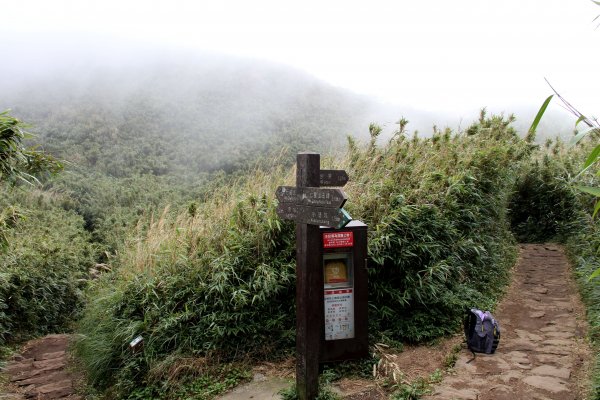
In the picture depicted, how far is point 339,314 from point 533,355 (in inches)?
71.8

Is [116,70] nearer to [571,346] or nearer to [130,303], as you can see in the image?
[130,303]

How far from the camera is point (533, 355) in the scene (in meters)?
4.13

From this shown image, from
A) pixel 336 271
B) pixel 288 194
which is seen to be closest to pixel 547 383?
pixel 336 271

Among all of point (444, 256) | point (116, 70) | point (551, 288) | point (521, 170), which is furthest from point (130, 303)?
point (116, 70)

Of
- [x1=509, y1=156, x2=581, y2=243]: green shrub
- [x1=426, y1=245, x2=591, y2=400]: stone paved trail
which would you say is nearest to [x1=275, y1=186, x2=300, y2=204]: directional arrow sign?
[x1=426, y1=245, x2=591, y2=400]: stone paved trail

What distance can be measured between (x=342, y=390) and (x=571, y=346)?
2284 millimetres

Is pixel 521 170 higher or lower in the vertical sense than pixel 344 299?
higher

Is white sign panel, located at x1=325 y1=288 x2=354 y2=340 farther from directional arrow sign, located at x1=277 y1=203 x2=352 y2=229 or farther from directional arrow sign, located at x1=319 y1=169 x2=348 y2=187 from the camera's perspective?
directional arrow sign, located at x1=319 y1=169 x2=348 y2=187

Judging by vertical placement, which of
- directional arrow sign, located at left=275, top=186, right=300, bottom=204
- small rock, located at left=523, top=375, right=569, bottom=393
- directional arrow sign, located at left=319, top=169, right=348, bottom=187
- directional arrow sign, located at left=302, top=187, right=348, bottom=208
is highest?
directional arrow sign, located at left=319, top=169, right=348, bottom=187

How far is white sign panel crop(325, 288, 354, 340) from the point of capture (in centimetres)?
393

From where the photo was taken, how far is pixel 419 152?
6.94 meters

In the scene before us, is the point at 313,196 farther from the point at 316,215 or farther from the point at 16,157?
the point at 16,157

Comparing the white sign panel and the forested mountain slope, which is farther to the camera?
the forested mountain slope

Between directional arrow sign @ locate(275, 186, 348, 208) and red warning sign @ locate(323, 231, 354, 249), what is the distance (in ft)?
1.82
